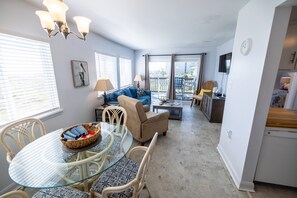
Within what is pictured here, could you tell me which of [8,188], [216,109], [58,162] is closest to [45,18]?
[58,162]

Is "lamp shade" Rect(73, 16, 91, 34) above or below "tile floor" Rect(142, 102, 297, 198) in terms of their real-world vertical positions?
above

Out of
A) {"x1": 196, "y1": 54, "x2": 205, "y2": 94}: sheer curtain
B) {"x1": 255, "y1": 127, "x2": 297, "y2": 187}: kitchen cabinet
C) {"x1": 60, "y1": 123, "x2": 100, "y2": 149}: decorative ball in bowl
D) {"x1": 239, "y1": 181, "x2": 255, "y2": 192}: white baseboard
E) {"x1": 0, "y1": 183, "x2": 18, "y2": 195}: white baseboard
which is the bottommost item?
{"x1": 0, "y1": 183, "x2": 18, "y2": 195}: white baseboard

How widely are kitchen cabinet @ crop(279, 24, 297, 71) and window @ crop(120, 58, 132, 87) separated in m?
4.34

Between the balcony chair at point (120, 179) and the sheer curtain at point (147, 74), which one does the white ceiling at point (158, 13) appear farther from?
the sheer curtain at point (147, 74)

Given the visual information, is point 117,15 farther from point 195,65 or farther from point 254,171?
point 195,65

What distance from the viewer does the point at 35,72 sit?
6.32ft

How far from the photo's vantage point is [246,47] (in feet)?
5.35

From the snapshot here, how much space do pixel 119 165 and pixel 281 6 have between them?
87.6 inches

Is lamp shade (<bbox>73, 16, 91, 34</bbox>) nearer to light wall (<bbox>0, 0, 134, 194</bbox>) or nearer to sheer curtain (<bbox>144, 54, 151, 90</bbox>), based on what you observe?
light wall (<bbox>0, 0, 134, 194</bbox>)

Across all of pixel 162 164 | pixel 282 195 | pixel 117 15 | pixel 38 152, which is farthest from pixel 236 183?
pixel 117 15

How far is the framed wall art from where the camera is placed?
8.40ft

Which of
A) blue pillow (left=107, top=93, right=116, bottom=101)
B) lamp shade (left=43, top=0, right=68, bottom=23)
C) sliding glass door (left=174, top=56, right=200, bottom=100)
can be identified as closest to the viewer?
lamp shade (left=43, top=0, right=68, bottom=23)

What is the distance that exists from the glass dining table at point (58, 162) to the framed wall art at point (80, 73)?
1.38m

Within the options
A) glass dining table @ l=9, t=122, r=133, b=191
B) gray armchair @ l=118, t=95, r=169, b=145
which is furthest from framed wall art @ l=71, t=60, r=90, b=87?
glass dining table @ l=9, t=122, r=133, b=191
